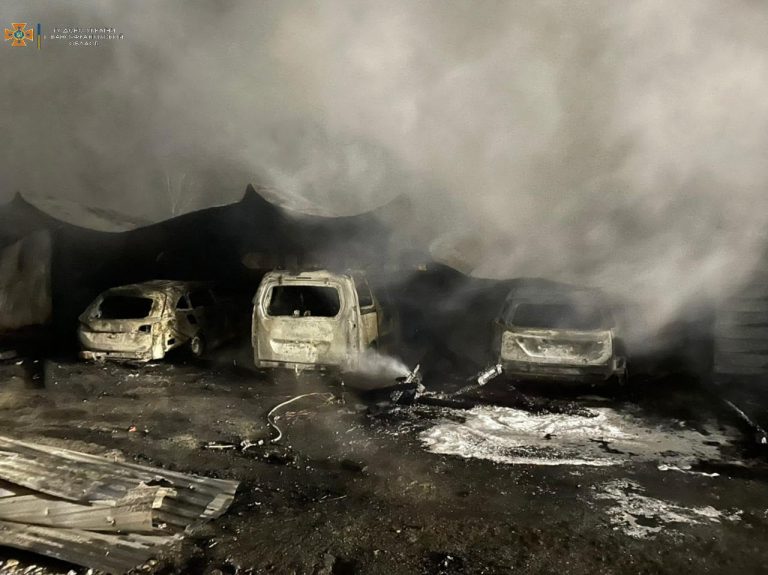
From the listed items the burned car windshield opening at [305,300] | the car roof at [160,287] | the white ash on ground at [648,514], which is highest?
the car roof at [160,287]

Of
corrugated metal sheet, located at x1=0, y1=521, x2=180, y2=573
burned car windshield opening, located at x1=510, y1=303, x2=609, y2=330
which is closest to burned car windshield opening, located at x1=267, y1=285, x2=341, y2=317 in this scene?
burned car windshield opening, located at x1=510, y1=303, x2=609, y2=330

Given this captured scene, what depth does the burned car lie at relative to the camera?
6992 millimetres

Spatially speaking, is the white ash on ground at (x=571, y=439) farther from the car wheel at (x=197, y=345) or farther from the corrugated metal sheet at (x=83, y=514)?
the car wheel at (x=197, y=345)

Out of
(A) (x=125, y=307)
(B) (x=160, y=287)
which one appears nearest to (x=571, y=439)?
(B) (x=160, y=287)

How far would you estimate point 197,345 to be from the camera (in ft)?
25.8

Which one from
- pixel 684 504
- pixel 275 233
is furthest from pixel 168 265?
pixel 684 504

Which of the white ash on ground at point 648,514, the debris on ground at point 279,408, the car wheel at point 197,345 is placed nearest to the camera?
the white ash on ground at point 648,514

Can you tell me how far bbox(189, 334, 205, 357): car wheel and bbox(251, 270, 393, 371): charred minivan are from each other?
6.66 feet

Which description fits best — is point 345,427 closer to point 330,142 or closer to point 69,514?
point 69,514

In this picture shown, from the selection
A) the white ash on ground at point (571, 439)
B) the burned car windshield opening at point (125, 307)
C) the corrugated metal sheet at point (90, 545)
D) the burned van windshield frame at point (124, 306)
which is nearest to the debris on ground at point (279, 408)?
the white ash on ground at point (571, 439)

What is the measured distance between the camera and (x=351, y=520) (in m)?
3.16

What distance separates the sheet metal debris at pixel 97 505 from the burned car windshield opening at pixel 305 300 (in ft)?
10.6

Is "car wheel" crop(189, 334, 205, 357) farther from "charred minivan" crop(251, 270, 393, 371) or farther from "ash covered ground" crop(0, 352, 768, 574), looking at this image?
"charred minivan" crop(251, 270, 393, 371)

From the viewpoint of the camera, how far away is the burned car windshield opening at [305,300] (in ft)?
21.9
